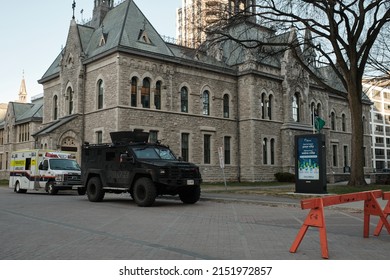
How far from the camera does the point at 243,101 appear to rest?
3919cm

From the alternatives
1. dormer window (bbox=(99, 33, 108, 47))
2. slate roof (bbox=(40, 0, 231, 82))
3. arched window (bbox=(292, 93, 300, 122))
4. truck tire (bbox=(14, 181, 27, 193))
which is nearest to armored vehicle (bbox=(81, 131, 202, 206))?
truck tire (bbox=(14, 181, 27, 193))

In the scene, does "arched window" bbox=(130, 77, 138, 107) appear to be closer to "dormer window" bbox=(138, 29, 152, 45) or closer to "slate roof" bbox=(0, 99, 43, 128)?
"dormer window" bbox=(138, 29, 152, 45)

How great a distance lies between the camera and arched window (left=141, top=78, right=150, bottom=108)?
3244cm

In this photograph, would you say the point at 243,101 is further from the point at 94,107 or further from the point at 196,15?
the point at 196,15

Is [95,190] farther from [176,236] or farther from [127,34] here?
[127,34]

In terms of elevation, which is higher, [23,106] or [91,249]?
[23,106]

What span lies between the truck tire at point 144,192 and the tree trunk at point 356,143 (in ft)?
42.3

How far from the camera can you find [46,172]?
77.2 ft

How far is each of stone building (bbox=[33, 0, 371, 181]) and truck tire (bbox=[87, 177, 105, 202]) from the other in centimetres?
1295

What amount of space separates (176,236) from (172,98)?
26.5m

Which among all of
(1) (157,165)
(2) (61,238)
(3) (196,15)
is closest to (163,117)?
(3) (196,15)

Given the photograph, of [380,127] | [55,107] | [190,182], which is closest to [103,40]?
[55,107]

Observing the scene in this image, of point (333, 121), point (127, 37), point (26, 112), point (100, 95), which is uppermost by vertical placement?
point (127, 37)

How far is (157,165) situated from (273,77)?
27.9 meters
